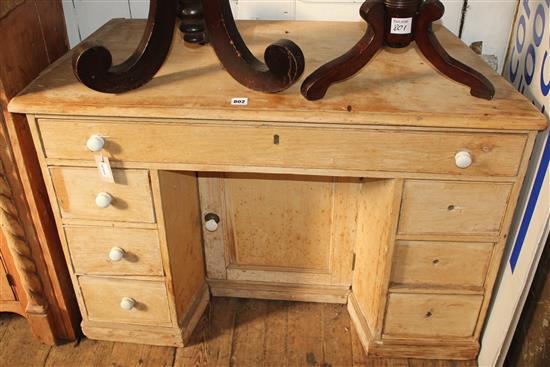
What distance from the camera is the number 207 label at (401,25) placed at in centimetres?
130

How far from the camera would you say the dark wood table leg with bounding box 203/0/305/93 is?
1.29 metres

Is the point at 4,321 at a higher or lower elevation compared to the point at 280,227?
lower

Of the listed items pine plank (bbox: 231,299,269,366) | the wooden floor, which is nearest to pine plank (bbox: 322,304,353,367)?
the wooden floor

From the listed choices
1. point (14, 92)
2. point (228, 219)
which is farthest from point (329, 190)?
point (14, 92)

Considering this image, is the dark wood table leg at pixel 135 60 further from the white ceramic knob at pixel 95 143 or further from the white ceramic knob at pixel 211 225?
the white ceramic knob at pixel 211 225

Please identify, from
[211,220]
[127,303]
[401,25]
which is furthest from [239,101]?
[127,303]

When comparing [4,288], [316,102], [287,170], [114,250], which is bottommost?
[4,288]

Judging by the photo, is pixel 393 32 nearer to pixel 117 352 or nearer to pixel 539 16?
pixel 539 16

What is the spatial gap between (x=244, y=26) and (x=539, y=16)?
33.7 inches

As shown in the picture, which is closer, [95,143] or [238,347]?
[95,143]

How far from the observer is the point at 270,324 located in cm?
190

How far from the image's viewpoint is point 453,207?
1.43 m

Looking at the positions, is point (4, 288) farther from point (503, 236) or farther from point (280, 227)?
point (503, 236)

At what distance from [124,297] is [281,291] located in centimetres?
57
